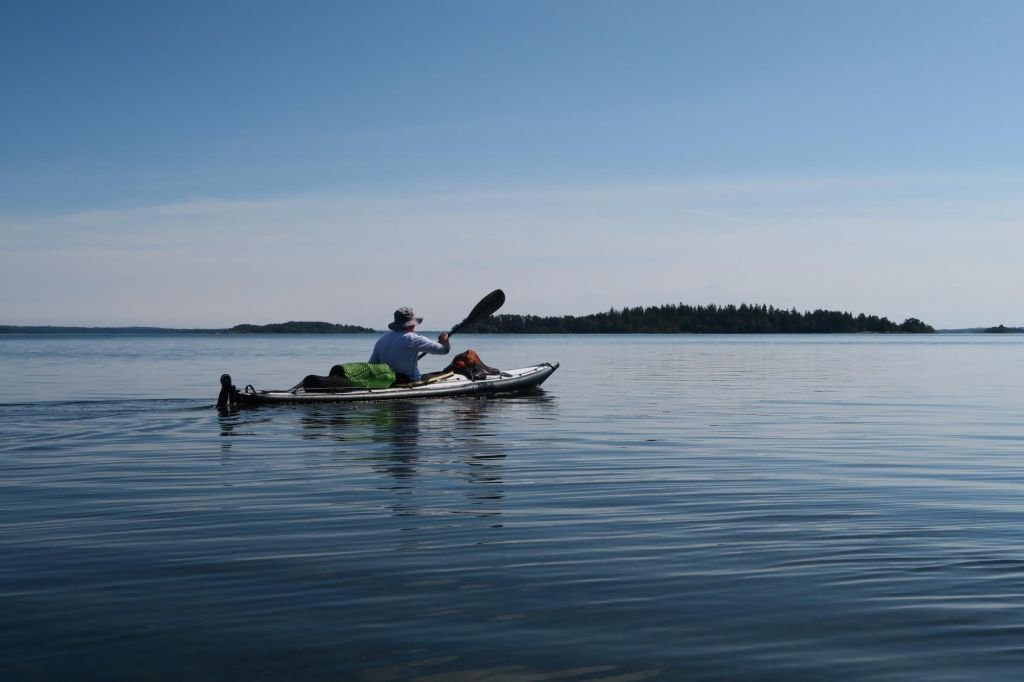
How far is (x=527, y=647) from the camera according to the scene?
15.1 feet

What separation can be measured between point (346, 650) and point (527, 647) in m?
0.87

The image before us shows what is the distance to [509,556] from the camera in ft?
21.3

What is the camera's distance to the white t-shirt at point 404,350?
19.9 meters

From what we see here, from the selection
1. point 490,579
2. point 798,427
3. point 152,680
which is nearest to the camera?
point 152,680

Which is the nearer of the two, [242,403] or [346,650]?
[346,650]

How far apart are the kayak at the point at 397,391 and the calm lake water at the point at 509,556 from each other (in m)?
3.30

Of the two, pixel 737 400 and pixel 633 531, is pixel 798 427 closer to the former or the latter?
pixel 737 400

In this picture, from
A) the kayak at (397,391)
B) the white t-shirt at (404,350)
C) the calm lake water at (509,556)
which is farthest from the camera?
the white t-shirt at (404,350)

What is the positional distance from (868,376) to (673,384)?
8.97 m

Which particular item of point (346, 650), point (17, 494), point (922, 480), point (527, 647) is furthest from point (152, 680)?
point (922, 480)

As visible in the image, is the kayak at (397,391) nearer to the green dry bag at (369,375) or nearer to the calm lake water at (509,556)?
the green dry bag at (369,375)

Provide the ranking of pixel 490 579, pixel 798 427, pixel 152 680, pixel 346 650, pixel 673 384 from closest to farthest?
pixel 152 680 < pixel 346 650 < pixel 490 579 < pixel 798 427 < pixel 673 384

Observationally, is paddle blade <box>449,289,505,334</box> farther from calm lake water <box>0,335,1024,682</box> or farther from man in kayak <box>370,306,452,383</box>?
calm lake water <box>0,335,1024,682</box>

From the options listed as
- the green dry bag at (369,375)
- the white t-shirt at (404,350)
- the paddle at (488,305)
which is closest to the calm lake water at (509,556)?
the green dry bag at (369,375)
